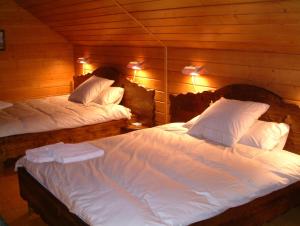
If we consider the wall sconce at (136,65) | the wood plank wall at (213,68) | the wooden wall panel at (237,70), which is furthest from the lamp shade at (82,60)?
the wooden wall panel at (237,70)

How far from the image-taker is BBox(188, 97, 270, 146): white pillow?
2.71m

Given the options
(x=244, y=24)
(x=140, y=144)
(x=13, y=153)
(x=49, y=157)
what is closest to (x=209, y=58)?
(x=244, y=24)

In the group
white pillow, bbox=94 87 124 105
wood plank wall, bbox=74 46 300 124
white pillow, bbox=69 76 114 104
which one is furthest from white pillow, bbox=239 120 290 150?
white pillow, bbox=69 76 114 104

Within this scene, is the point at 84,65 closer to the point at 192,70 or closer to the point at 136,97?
the point at 136,97

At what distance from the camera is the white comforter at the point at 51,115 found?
3.61 metres

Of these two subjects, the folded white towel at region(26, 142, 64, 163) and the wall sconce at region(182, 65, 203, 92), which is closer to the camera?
the folded white towel at region(26, 142, 64, 163)

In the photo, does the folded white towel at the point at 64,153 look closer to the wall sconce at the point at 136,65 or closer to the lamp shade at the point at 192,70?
the lamp shade at the point at 192,70

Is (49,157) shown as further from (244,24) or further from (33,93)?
(33,93)

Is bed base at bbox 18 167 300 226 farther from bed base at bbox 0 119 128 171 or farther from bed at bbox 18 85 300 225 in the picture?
bed base at bbox 0 119 128 171

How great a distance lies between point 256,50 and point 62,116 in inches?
88.3

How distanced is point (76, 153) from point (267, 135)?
1.48m

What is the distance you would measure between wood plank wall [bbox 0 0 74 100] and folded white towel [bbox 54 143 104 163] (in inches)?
121

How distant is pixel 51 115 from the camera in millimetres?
3904

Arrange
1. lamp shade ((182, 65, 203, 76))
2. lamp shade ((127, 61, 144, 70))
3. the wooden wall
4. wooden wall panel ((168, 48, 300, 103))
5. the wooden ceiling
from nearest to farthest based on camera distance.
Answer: the wooden ceiling
the wooden wall
wooden wall panel ((168, 48, 300, 103))
lamp shade ((182, 65, 203, 76))
lamp shade ((127, 61, 144, 70))
